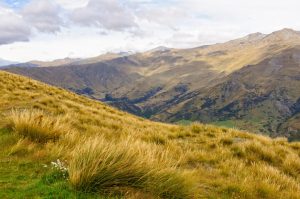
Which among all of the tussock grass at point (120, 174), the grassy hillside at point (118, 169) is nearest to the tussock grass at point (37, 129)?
the grassy hillside at point (118, 169)

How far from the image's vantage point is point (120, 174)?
24.6 feet

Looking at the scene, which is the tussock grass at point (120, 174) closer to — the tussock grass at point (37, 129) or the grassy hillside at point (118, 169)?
the grassy hillside at point (118, 169)

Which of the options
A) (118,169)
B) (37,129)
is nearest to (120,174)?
(118,169)

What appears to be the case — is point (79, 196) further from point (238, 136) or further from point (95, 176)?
point (238, 136)

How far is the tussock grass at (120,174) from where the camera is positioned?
→ 285 inches

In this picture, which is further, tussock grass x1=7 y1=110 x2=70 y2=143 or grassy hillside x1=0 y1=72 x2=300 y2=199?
tussock grass x1=7 y1=110 x2=70 y2=143

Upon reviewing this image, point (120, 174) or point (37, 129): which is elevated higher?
point (37, 129)

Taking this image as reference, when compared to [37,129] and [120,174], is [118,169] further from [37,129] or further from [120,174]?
[37,129]

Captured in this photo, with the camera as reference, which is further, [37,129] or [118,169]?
[37,129]

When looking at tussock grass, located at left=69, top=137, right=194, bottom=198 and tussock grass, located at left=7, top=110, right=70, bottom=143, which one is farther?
tussock grass, located at left=7, top=110, right=70, bottom=143

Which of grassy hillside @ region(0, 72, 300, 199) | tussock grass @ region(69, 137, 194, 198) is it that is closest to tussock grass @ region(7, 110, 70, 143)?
grassy hillside @ region(0, 72, 300, 199)

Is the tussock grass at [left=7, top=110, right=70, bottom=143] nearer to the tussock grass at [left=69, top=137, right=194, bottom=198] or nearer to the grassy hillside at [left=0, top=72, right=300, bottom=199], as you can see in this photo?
the grassy hillside at [left=0, top=72, right=300, bottom=199]

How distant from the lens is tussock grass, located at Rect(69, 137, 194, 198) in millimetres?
7234

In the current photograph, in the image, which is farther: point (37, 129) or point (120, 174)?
point (37, 129)
